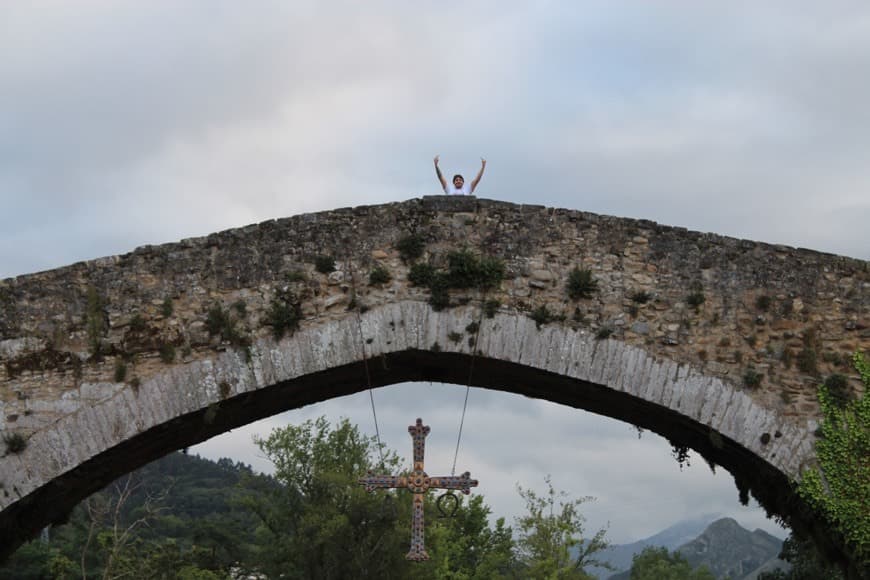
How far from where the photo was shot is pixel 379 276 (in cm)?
977

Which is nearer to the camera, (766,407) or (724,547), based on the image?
(766,407)

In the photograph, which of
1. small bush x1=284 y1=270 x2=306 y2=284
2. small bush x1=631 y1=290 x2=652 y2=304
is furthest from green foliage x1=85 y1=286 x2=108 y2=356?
small bush x1=631 y1=290 x2=652 y2=304

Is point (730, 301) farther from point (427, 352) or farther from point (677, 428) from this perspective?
point (427, 352)

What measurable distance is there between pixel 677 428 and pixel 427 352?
7.83 ft

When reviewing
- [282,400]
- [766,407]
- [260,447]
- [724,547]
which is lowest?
[766,407]

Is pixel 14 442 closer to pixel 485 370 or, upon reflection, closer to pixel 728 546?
pixel 485 370

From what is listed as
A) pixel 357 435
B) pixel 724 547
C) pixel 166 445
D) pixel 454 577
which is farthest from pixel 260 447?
pixel 724 547

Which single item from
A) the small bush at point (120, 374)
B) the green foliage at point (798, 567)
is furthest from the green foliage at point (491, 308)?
the green foliage at point (798, 567)

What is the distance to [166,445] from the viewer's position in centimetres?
1032

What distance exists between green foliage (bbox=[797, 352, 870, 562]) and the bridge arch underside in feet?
0.61

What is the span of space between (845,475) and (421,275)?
390cm

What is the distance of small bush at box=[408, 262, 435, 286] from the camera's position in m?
9.80

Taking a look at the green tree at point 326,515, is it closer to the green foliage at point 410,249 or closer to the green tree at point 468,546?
the green tree at point 468,546

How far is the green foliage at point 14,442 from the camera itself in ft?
30.6
